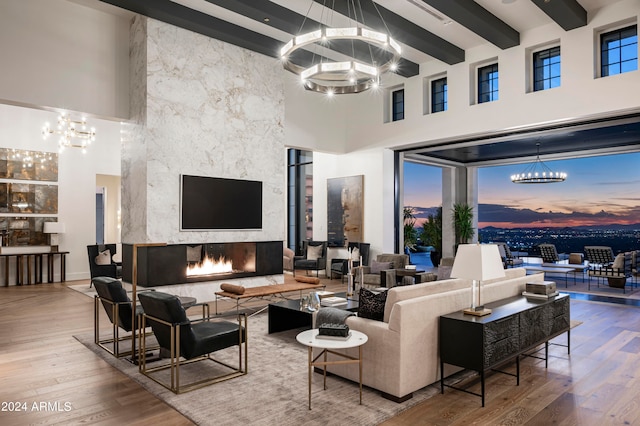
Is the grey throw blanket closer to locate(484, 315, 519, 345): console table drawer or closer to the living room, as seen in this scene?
locate(484, 315, 519, 345): console table drawer

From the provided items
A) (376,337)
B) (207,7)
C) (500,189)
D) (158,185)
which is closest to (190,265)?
(158,185)

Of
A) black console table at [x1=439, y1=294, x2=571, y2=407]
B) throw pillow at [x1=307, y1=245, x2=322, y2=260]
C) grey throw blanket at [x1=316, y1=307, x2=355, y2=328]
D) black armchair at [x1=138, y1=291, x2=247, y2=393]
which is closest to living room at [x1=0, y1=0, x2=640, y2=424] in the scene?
throw pillow at [x1=307, y1=245, x2=322, y2=260]

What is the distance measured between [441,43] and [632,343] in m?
5.95

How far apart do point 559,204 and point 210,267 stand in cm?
1166

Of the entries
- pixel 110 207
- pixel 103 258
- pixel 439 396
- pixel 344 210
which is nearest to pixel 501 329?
pixel 439 396

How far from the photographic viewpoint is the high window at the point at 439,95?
31.5ft

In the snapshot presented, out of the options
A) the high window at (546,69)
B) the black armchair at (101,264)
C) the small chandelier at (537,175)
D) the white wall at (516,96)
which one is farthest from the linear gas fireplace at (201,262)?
the small chandelier at (537,175)

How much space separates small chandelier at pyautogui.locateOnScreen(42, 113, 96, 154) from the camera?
375 inches

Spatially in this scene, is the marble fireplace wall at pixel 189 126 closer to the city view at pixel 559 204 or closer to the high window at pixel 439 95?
the high window at pixel 439 95

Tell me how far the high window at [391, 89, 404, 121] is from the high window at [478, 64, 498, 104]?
6.43 feet

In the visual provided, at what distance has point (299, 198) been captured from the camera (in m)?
13.7

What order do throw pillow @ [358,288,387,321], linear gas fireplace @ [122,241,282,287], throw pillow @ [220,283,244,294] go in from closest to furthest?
throw pillow @ [358,288,387,321] < throw pillow @ [220,283,244,294] < linear gas fireplace @ [122,241,282,287]

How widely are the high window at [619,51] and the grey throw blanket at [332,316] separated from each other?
6.43 metres

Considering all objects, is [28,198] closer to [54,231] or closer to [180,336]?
[54,231]
